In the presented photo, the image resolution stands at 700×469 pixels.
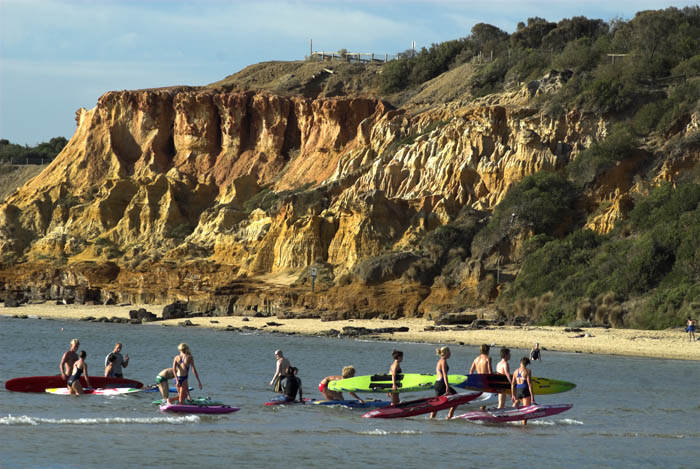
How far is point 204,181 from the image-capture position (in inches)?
3009

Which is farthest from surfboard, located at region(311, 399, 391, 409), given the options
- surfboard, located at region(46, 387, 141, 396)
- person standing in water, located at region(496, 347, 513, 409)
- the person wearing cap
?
surfboard, located at region(46, 387, 141, 396)

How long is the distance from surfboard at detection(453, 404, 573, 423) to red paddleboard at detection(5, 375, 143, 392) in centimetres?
836

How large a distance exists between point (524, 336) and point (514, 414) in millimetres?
18861

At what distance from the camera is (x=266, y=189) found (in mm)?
72688

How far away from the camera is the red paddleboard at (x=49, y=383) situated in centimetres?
2336

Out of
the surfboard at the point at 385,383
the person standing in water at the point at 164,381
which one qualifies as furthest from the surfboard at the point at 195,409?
the surfboard at the point at 385,383

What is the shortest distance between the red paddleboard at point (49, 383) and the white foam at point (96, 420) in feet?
11.1

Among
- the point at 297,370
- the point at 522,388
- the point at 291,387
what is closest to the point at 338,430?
the point at 297,370

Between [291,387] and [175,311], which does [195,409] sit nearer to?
[291,387]

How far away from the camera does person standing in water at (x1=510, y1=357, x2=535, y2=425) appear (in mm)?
19469

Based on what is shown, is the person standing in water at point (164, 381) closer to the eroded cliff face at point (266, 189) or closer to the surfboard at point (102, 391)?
the surfboard at point (102, 391)

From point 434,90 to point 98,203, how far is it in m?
26.4

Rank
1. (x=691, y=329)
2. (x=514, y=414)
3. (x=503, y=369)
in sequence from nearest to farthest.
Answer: (x=514, y=414)
(x=503, y=369)
(x=691, y=329)

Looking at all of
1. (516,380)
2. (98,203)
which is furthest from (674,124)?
(98,203)
